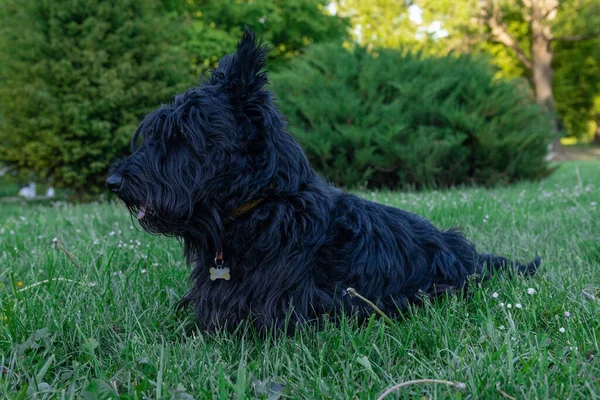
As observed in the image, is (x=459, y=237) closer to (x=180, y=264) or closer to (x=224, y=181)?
(x=224, y=181)

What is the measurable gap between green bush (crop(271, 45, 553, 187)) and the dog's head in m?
6.03

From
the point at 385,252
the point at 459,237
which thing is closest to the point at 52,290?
the point at 385,252

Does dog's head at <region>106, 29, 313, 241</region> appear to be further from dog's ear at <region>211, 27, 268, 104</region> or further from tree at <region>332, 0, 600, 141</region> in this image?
tree at <region>332, 0, 600, 141</region>

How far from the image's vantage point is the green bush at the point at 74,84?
9.48m

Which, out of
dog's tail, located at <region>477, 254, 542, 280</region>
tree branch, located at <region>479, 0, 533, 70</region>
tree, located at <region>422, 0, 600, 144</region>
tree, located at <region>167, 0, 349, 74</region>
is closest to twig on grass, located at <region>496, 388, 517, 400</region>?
dog's tail, located at <region>477, 254, 542, 280</region>

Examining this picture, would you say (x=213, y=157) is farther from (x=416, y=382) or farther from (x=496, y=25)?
(x=496, y=25)

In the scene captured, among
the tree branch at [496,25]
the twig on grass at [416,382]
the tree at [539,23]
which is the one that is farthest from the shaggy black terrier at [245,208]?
the tree branch at [496,25]

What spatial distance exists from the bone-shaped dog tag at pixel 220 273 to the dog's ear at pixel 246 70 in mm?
846

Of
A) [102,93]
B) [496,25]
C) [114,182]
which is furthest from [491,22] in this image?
[114,182]

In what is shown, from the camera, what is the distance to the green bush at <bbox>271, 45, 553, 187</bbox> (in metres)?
8.45

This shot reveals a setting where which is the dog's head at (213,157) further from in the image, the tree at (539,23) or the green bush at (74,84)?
the tree at (539,23)

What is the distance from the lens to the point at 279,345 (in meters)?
2.37

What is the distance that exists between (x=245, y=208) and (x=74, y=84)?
8544 millimetres

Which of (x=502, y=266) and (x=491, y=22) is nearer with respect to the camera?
(x=502, y=266)
